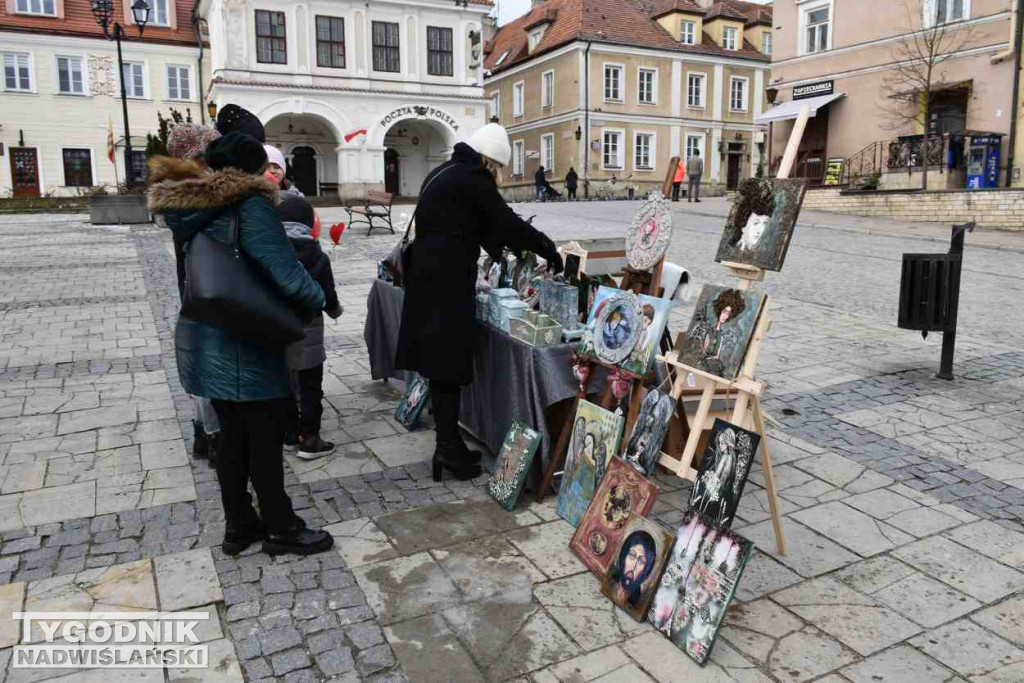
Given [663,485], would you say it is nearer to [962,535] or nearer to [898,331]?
[962,535]

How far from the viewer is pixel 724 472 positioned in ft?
9.96

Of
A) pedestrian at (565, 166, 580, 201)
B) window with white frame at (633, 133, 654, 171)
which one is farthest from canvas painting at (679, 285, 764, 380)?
window with white frame at (633, 133, 654, 171)

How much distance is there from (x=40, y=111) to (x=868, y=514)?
125ft

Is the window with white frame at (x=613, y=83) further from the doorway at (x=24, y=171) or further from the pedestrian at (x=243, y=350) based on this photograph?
the pedestrian at (x=243, y=350)

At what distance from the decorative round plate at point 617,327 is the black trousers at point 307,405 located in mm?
1860

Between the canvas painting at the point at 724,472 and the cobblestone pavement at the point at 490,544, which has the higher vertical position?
the canvas painting at the point at 724,472

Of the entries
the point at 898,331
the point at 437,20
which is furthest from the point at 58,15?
the point at 898,331

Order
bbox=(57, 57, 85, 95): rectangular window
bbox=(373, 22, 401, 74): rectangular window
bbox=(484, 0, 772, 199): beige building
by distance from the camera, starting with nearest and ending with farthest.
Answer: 1. bbox=(373, 22, 401, 74): rectangular window
2. bbox=(57, 57, 85, 95): rectangular window
3. bbox=(484, 0, 772, 199): beige building

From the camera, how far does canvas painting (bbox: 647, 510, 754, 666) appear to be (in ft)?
8.86

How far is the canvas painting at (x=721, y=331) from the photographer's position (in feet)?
10.9

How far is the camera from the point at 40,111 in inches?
1312

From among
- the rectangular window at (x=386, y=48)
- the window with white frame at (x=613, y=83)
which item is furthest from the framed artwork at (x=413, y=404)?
the window with white frame at (x=613, y=83)

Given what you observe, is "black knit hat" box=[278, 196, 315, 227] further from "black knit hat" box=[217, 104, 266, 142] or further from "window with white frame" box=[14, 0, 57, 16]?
"window with white frame" box=[14, 0, 57, 16]

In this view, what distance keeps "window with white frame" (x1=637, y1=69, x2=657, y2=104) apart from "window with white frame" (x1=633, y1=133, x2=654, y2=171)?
62.4 inches
